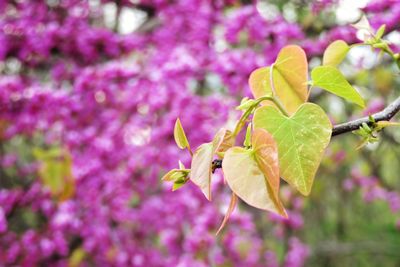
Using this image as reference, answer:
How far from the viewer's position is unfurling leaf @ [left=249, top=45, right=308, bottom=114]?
544mm

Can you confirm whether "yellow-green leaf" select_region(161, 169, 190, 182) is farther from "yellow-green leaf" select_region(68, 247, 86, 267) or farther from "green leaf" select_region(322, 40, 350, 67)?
"yellow-green leaf" select_region(68, 247, 86, 267)

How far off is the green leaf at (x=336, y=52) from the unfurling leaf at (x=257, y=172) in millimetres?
244

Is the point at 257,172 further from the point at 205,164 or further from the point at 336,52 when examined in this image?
the point at 336,52

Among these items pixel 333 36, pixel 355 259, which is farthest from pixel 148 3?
pixel 355 259

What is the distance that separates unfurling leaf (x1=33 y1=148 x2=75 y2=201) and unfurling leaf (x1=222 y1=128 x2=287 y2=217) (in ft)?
6.13

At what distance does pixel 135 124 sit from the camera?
2.52 m

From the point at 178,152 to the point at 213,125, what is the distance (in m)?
0.23

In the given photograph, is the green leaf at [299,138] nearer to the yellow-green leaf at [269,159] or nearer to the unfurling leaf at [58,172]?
the yellow-green leaf at [269,159]

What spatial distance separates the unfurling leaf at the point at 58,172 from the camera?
222 cm

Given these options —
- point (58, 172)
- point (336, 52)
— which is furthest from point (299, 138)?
point (58, 172)

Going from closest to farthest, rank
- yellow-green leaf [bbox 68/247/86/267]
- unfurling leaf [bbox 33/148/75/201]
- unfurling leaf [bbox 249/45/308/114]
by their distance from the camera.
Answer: unfurling leaf [bbox 249/45/308/114]
unfurling leaf [bbox 33/148/75/201]
yellow-green leaf [bbox 68/247/86/267]

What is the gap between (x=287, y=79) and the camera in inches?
21.7

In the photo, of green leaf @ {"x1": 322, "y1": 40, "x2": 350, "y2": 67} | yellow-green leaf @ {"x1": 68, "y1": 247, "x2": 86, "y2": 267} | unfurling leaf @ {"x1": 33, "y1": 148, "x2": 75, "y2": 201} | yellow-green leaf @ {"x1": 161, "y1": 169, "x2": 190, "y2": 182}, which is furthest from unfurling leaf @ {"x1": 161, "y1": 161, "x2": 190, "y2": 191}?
yellow-green leaf @ {"x1": 68, "y1": 247, "x2": 86, "y2": 267}

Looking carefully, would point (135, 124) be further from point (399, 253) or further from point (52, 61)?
point (399, 253)
